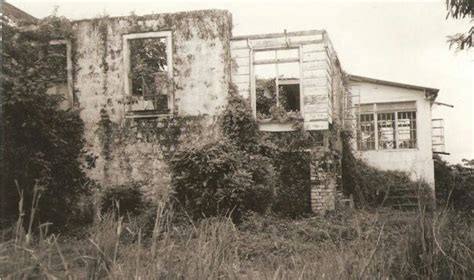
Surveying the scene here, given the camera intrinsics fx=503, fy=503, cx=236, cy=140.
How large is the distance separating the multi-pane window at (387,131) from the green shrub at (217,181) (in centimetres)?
759

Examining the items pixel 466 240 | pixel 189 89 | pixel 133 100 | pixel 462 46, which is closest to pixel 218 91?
pixel 189 89

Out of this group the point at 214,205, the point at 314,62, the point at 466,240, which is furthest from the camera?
the point at 314,62

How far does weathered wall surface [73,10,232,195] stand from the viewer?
41.3 ft

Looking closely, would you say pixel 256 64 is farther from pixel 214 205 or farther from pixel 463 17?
pixel 463 17

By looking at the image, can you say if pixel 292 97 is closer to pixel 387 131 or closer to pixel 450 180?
pixel 387 131

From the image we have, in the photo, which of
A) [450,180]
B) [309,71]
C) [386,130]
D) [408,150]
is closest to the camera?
[309,71]

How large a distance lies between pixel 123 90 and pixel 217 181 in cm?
386

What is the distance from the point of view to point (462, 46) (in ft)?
29.8

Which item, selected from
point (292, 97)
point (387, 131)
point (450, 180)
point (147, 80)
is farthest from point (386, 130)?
point (147, 80)

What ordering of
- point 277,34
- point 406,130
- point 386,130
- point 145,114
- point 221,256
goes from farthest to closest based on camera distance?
point 386,130 < point 406,130 < point 145,114 < point 277,34 < point 221,256

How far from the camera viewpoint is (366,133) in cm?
1808

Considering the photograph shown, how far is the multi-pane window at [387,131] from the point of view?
17.6 m

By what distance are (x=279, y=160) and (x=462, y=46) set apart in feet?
16.2

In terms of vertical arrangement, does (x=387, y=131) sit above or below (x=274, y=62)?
below
